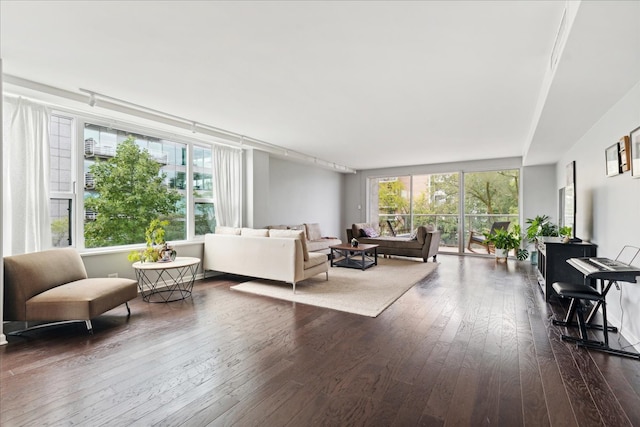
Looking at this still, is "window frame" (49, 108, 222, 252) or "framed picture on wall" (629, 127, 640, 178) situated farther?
"window frame" (49, 108, 222, 252)

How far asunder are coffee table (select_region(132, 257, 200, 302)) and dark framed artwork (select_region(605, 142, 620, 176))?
4771mm

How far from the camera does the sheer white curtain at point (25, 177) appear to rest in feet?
10.6

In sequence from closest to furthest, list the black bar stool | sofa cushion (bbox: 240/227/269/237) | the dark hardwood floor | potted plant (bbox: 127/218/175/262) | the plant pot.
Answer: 1. the dark hardwood floor
2. the black bar stool
3. potted plant (bbox: 127/218/175/262)
4. sofa cushion (bbox: 240/227/269/237)
5. the plant pot

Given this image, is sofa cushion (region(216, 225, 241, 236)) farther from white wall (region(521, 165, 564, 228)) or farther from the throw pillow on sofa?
white wall (region(521, 165, 564, 228))

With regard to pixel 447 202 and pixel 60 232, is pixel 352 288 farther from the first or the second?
pixel 447 202

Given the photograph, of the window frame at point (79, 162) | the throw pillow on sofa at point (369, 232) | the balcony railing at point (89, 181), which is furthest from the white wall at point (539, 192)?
the balcony railing at point (89, 181)

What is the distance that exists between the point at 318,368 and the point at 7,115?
4.12 metres

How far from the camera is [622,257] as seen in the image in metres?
2.86

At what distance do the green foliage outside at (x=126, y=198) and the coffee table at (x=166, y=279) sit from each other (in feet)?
1.90

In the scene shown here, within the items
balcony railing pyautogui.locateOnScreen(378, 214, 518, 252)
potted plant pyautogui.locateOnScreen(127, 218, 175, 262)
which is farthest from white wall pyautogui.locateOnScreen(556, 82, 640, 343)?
potted plant pyautogui.locateOnScreen(127, 218, 175, 262)

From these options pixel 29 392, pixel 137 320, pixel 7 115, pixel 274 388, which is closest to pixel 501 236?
pixel 274 388

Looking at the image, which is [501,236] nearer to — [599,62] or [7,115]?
[599,62]

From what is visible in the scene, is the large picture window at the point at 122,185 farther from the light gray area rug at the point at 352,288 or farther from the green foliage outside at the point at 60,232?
the light gray area rug at the point at 352,288

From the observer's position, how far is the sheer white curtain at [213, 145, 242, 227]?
5586 millimetres
